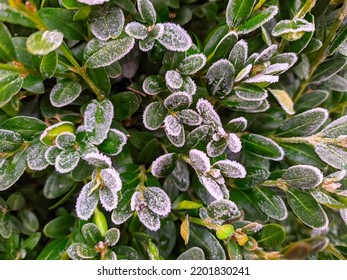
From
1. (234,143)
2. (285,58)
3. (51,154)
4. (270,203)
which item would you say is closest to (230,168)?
(234,143)

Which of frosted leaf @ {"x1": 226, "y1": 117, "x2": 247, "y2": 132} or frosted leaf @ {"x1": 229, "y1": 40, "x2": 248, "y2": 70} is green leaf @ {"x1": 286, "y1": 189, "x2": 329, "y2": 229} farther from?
frosted leaf @ {"x1": 229, "y1": 40, "x2": 248, "y2": 70}

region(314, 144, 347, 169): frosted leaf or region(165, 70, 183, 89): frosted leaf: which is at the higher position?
region(165, 70, 183, 89): frosted leaf

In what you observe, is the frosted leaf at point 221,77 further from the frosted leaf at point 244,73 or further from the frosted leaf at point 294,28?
the frosted leaf at point 294,28

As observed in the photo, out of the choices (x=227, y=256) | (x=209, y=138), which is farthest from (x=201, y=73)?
(x=227, y=256)

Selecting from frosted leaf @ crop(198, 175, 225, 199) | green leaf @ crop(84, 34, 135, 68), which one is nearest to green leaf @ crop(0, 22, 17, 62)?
green leaf @ crop(84, 34, 135, 68)

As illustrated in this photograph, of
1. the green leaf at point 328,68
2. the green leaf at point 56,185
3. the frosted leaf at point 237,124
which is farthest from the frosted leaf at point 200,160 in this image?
the green leaf at point 328,68

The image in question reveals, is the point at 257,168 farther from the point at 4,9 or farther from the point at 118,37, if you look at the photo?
the point at 4,9
